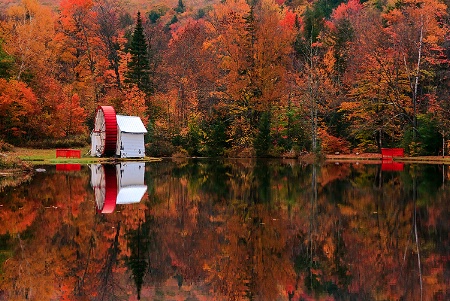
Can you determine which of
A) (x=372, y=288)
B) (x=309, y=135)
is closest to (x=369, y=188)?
(x=372, y=288)

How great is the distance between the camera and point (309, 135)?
196ft

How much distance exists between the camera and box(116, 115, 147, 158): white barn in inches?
2060

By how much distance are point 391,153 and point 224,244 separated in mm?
41992

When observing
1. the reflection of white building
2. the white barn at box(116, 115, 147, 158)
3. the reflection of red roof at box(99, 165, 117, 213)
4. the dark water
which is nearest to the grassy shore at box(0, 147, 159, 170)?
the white barn at box(116, 115, 147, 158)

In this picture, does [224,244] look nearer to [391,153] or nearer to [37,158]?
[37,158]

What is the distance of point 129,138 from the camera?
52938 millimetres

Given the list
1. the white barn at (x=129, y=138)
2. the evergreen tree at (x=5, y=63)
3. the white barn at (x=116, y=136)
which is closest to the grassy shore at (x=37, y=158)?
the white barn at (x=129, y=138)

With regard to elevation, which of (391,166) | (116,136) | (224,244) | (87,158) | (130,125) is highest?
(130,125)

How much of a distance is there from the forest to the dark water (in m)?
31.7

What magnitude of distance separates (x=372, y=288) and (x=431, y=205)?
11056mm

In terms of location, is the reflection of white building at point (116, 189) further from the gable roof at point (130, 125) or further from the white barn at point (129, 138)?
the gable roof at point (130, 125)

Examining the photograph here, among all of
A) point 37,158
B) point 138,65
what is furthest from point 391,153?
point 138,65

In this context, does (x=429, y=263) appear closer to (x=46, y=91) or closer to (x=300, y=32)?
(x=46, y=91)

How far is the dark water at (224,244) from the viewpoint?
10508mm
